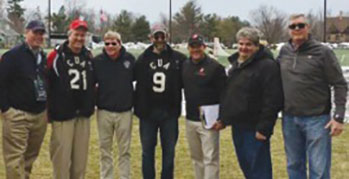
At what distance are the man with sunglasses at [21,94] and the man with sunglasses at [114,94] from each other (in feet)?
2.10

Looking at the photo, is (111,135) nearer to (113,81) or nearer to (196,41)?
(113,81)

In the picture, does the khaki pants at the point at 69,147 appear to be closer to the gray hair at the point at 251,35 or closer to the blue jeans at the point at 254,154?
the blue jeans at the point at 254,154

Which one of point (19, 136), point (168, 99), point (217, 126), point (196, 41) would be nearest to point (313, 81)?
Result: point (217, 126)

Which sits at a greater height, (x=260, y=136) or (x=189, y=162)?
(x=260, y=136)

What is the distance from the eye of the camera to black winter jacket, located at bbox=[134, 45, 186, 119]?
503 centimetres

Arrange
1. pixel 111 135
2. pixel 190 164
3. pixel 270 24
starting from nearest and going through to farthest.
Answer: pixel 111 135, pixel 190 164, pixel 270 24

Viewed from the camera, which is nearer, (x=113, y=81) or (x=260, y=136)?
(x=260, y=136)

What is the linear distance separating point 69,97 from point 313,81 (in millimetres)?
2306

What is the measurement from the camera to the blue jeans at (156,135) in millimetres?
5098

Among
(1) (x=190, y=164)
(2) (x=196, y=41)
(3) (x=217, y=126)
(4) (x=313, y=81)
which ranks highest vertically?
(2) (x=196, y=41)

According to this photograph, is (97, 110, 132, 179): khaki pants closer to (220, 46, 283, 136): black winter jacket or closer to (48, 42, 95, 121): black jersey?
(48, 42, 95, 121): black jersey

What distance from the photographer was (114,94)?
5.12 m

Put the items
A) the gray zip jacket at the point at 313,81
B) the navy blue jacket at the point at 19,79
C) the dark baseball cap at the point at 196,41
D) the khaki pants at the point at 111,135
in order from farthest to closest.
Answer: the khaki pants at the point at 111,135 → the dark baseball cap at the point at 196,41 → the navy blue jacket at the point at 19,79 → the gray zip jacket at the point at 313,81

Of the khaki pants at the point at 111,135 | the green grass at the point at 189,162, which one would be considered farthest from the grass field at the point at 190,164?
the khaki pants at the point at 111,135
